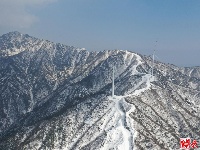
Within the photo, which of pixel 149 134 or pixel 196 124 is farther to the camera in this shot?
pixel 196 124

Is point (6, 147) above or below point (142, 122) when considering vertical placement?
below

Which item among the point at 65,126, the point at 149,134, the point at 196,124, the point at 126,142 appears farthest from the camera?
the point at 196,124

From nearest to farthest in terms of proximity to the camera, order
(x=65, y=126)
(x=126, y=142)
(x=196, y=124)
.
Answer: (x=126, y=142)
(x=65, y=126)
(x=196, y=124)

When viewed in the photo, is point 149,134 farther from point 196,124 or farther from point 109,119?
point 196,124

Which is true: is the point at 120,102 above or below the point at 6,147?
above

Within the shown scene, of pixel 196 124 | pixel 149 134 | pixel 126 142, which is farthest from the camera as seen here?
Answer: pixel 196 124

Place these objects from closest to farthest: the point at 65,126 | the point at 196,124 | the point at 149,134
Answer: the point at 149,134, the point at 65,126, the point at 196,124

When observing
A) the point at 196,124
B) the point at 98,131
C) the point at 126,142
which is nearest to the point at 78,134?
the point at 98,131

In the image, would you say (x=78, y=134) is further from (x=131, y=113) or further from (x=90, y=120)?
(x=131, y=113)

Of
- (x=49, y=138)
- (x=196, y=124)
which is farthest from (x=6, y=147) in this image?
(x=196, y=124)
